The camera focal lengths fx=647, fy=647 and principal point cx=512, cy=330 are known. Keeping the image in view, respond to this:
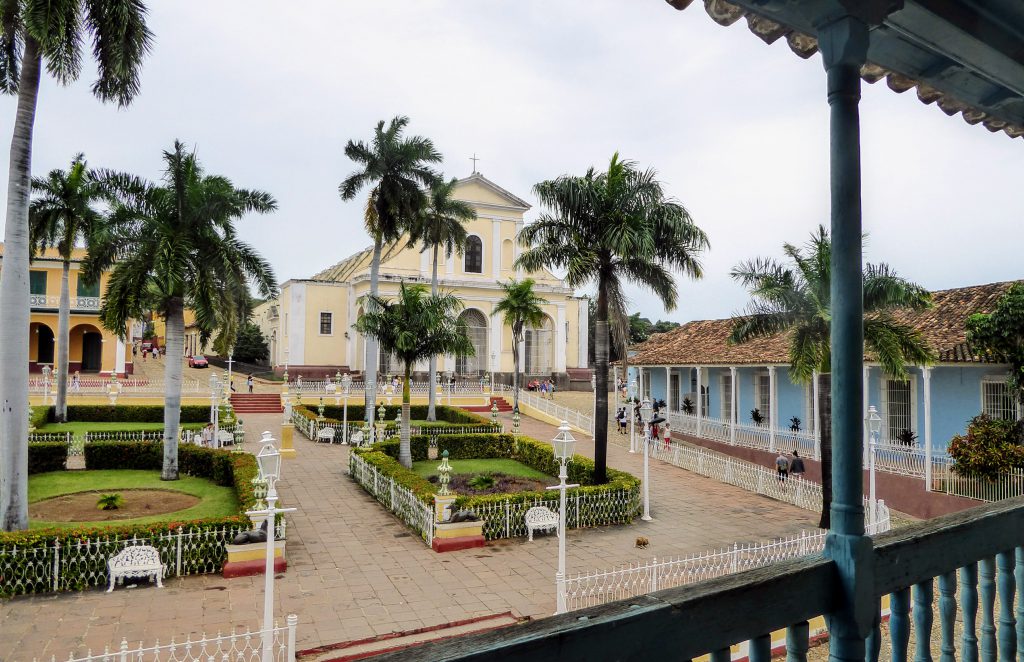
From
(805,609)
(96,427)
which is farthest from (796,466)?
(96,427)

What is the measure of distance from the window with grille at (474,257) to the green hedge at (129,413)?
774 inches

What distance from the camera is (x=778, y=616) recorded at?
1643 mm

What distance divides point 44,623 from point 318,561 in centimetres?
388

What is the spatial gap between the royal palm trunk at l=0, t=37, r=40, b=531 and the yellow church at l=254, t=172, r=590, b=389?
27.8 m

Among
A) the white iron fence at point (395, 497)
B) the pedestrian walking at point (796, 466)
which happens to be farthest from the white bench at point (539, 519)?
the pedestrian walking at point (796, 466)

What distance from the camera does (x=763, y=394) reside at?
23.0 metres

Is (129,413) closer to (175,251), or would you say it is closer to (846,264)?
(175,251)

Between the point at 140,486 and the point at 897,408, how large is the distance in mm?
20043

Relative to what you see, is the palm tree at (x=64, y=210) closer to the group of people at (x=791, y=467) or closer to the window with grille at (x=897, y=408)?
the group of people at (x=791, y=467)

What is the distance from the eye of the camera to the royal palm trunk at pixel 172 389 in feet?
54.0

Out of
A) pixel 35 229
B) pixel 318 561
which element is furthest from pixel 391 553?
pixel 35 229

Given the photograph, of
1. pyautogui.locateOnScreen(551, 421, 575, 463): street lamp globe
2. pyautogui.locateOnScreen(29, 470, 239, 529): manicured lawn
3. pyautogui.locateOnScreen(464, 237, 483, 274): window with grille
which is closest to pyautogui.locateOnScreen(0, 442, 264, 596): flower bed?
pyautogui.locateOnScreen(29, 470, 239, 529): manicured lawn

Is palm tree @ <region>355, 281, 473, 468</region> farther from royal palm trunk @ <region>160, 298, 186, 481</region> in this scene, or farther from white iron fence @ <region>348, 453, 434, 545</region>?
royal palm trunk @ <region>160, 298, 186, 481</region>

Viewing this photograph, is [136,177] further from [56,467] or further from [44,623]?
[44,623]
